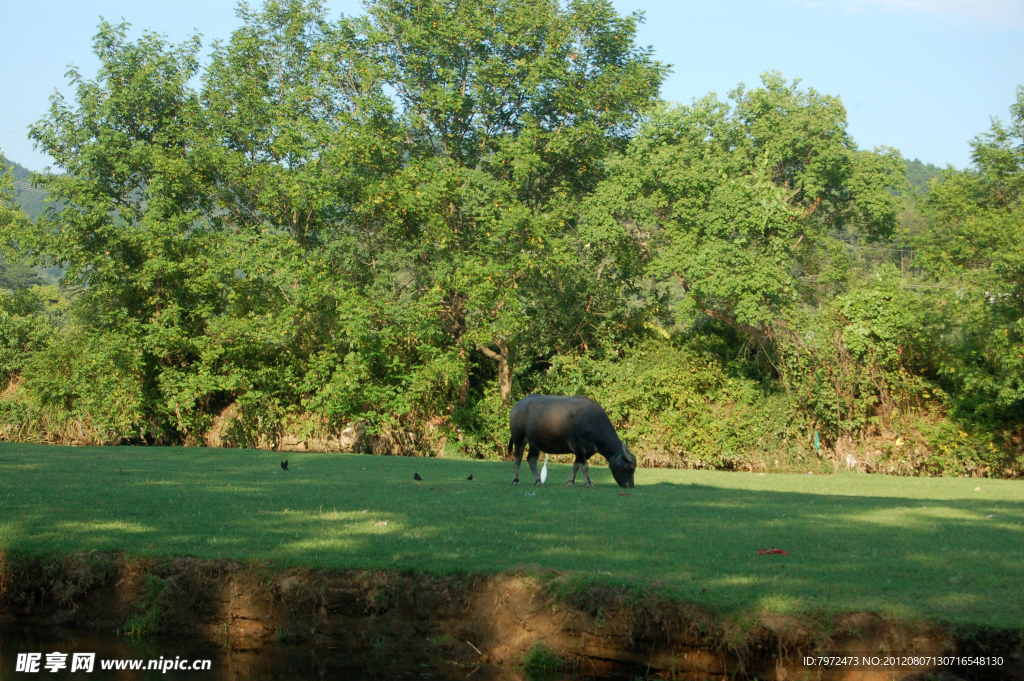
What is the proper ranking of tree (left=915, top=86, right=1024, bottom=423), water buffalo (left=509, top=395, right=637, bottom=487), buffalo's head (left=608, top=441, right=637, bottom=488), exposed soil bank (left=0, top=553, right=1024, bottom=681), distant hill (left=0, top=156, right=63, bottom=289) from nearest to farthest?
exposed soil bank (left=0, top=553, right=1024, bottom=681), water buffalo (left=509, top=395, right=637, bottom=487), buffalo's head (left=608, top=441, right=637, bottom=488), tree (left=915, top=86, right=1024, bottom=423), distant hill (left=0, top=156, right=63, bottom=289)

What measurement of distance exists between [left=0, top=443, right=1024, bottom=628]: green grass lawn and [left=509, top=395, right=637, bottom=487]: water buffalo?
666 millimetres

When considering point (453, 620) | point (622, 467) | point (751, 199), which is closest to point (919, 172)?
point (751, 199)

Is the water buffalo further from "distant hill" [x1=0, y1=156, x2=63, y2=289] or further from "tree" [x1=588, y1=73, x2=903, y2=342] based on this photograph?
"distant hill" [x1=0, y1=156, x2=63, y2=289]

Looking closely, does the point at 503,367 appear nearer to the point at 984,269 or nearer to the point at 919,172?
the point at 984,269

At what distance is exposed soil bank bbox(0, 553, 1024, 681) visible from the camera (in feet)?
23.5

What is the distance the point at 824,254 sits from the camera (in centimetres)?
2853

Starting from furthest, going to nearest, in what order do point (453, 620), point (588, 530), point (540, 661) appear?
1. point (588, 530)
2. point (453, 620)
3. point (540, 661)

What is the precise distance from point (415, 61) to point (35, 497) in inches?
829

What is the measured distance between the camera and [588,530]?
1062cm

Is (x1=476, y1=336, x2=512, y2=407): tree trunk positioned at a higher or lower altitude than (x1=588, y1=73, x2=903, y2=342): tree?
lower

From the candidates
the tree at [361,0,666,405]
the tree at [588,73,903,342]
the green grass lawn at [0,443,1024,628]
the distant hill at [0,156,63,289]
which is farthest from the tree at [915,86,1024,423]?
the distant hill at [0,156,63,289]

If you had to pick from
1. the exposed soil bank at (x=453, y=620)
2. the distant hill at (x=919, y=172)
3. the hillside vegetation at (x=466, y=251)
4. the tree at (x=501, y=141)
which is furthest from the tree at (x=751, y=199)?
the distant hill at (x=919, y=172)

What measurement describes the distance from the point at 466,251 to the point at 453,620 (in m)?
22.3

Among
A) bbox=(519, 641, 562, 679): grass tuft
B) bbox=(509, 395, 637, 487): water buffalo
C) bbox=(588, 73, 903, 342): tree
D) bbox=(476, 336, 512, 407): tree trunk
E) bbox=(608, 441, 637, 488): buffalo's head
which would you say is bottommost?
bbox=(519, 641, 562, 679): grass tuft
